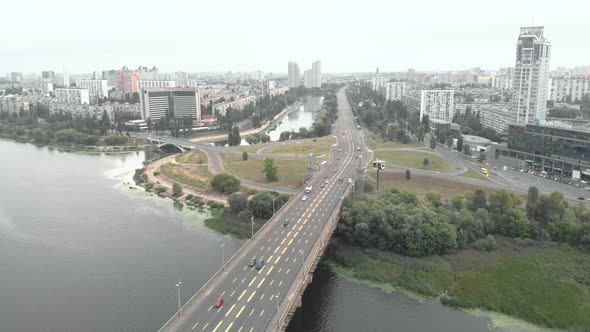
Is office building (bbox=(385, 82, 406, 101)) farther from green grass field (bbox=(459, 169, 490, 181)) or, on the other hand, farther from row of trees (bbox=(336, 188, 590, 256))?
row of trees (bbox=(336, 188, 590, 256))

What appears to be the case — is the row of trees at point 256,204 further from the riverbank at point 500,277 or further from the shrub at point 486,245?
the shrub at point 486,245

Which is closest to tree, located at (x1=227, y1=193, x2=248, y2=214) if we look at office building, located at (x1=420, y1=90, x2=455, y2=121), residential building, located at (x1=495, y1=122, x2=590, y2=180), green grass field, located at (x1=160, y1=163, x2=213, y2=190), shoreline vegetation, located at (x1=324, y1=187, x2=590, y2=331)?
green grass field, located at (x1=160, y1=163, x2=213, y2=190)

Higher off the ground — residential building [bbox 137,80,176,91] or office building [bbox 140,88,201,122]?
residential building [bbox 137,80,176,91]

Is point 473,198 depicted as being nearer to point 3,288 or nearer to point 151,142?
point 3,288

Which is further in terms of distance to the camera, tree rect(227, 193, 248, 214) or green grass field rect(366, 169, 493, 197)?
green grass field rect(366, 169, 493, 197)

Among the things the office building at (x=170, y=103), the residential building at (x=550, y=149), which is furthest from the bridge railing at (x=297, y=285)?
the office building at (x=170, y=103)

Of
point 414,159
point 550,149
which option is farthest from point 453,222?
point 550,149

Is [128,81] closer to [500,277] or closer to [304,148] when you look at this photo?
[304,148]
